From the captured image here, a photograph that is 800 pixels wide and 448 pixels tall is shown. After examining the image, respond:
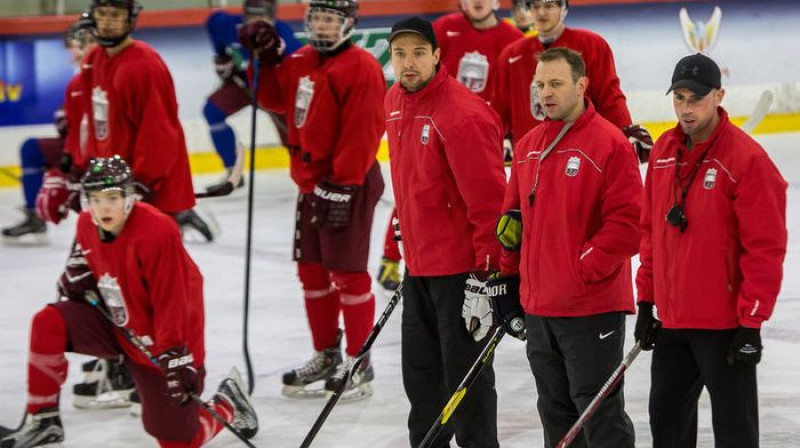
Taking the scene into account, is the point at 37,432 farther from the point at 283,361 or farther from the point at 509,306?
the point at 509,306

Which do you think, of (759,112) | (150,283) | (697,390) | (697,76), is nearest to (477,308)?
(697,390)

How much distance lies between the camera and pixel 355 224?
204 inches

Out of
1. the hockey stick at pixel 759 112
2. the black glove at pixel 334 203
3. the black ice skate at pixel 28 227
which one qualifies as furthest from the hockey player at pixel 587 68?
the black ice skate at pixel 28 227

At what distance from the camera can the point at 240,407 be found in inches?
185

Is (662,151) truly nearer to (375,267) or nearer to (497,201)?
(497,201)

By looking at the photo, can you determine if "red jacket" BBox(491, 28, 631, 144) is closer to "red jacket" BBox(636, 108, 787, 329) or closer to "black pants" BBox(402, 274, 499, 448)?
"black pants" BBox(402, 274, 499, 448)

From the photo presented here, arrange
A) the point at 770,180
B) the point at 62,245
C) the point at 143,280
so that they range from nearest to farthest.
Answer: the point at 770,180 → the point at 143,280 → the point at 62,245

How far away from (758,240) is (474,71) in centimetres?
292

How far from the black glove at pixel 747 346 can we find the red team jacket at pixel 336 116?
6.76ft

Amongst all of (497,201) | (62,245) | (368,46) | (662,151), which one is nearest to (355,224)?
(497,201)

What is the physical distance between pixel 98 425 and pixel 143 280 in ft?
2.65

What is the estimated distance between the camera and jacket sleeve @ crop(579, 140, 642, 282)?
3.46 m

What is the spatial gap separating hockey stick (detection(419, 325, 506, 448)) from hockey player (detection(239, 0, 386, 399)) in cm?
124

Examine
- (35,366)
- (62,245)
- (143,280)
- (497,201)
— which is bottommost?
(62,245)
